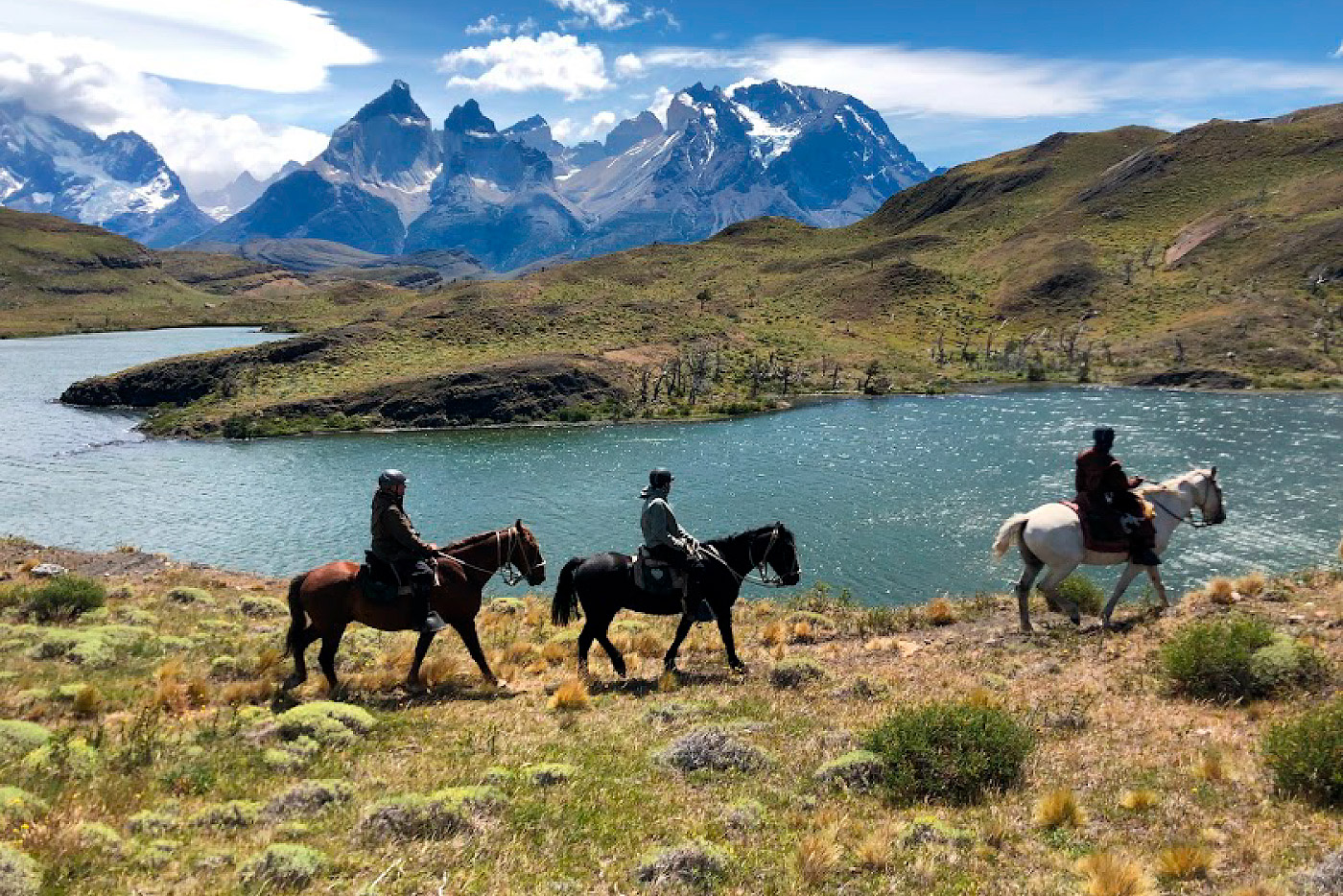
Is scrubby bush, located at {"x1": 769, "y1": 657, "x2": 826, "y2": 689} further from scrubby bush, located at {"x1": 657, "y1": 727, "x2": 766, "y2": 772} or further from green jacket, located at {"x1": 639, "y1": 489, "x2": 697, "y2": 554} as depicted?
scrubby bush, located at {"x1": 657, "y1": 727, "x2": 766, "y2": 772}

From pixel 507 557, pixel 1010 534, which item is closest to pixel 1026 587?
pixel 1010 534

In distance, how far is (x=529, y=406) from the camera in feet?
298

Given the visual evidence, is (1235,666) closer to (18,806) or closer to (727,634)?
(727,634)

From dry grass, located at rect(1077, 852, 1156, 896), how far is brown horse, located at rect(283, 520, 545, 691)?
32.1 ft

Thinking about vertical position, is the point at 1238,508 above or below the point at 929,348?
below

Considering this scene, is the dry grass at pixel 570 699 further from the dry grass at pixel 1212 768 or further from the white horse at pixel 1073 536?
the white horse at pixel 1073 536

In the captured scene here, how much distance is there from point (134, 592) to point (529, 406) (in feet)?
216

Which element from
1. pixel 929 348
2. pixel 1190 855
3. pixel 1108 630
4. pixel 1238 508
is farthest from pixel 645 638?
pixel 929 348

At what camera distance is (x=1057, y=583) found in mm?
18094

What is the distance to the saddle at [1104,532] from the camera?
A: 17.3m

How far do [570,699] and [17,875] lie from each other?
25.6 feet

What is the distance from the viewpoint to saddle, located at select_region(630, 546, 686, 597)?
14.9 m

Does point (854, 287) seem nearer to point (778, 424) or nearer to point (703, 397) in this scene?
point (703, 397)

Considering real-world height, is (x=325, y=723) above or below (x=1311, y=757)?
below
